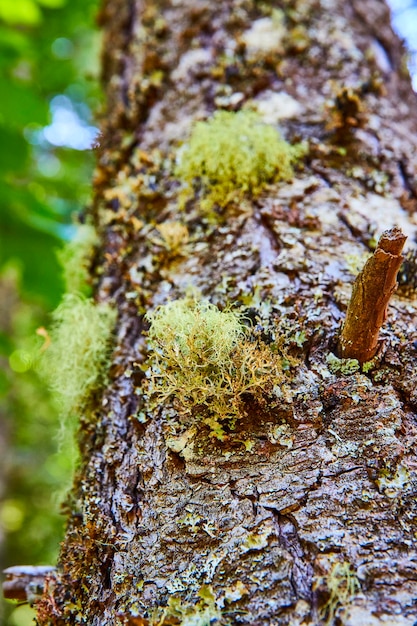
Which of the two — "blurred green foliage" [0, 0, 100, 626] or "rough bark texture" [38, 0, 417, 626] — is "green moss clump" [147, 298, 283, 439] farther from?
"blurred green foliage" [0, 0, 100, 626]

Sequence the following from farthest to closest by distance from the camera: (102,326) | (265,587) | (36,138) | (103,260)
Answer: (36,138)
(103,260)
(102,326)
(265,587)

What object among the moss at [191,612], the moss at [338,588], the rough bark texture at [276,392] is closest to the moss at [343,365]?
the rough bark texture at [276,392]

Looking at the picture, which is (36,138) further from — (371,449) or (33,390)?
(371,449)

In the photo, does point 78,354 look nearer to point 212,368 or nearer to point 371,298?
point 212,368

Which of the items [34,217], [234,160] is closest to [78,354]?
[234,160]

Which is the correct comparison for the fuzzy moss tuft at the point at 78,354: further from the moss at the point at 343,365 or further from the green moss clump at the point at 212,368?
the moss at the point at 343,365

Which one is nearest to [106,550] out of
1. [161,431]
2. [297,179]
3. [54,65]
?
[161,431]
